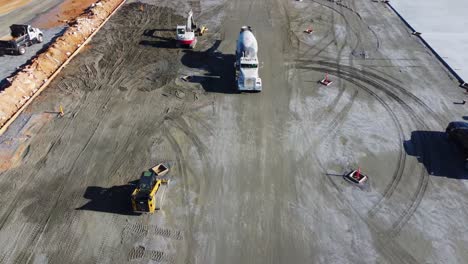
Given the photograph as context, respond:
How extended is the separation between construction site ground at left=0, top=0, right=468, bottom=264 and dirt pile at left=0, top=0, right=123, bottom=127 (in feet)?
3.59

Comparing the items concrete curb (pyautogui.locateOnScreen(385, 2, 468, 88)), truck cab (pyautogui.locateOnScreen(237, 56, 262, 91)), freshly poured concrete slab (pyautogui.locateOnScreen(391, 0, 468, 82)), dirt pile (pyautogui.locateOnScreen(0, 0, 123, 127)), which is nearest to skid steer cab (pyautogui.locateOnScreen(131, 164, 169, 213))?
truck cab (pyautogui.locateOnScreen(237, 56, 262, 91))

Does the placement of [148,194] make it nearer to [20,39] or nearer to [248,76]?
[248,76]

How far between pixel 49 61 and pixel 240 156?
1996 cm

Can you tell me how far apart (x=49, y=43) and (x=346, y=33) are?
3003cm

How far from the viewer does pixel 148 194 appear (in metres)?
18.5

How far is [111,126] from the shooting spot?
81.5ft

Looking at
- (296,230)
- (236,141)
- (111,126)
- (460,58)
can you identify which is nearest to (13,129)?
(111,126)

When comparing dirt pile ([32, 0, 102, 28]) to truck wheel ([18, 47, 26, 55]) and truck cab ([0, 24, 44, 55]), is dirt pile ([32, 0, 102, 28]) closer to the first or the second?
truck cab ([0, 24, 44, 55])

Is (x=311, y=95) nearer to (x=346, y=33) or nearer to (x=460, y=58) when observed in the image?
(x=346, y=33)

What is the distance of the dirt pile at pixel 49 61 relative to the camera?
26.0 metres

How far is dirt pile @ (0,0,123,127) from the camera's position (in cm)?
2602

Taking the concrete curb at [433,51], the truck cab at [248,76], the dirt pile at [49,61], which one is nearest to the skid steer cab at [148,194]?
the truck cab at [248,76]

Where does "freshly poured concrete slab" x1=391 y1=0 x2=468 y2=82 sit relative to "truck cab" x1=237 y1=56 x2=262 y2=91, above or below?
above

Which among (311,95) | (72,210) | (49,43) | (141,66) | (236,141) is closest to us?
(72,210)
